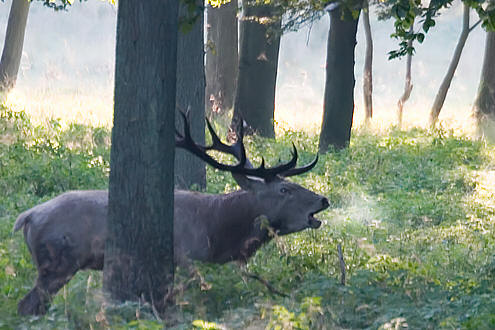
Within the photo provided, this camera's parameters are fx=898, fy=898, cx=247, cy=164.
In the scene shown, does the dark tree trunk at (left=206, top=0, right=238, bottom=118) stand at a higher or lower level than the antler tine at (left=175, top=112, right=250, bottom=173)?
higher

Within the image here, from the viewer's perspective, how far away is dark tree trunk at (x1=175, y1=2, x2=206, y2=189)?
40.2 feet

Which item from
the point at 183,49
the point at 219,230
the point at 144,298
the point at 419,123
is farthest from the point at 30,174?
the point at 419,123

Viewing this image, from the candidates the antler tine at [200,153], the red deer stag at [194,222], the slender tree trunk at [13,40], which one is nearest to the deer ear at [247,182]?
the red deer stag at [194,222]

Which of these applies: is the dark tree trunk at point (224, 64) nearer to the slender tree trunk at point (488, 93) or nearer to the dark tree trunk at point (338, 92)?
the dark tree trunk at point (338, 92)

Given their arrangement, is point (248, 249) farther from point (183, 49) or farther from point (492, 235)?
point (183, 49)

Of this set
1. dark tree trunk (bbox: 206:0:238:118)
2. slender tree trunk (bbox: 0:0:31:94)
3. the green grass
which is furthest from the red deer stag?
slender tree trunk (bbox: 0:0:31:94)

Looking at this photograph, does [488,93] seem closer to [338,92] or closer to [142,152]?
[338,92]

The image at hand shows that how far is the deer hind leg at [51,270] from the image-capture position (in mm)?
7489

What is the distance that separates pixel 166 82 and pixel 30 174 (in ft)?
19.3

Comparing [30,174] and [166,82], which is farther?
[30,174]

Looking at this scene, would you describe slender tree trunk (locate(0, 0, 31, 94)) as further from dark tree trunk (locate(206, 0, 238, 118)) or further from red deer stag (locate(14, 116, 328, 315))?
red deer stag (locate(14, 116, 328, 315))

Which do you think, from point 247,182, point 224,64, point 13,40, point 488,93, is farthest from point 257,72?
point 247,182

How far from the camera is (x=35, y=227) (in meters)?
7.65

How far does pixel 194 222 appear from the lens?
8.36 metres
